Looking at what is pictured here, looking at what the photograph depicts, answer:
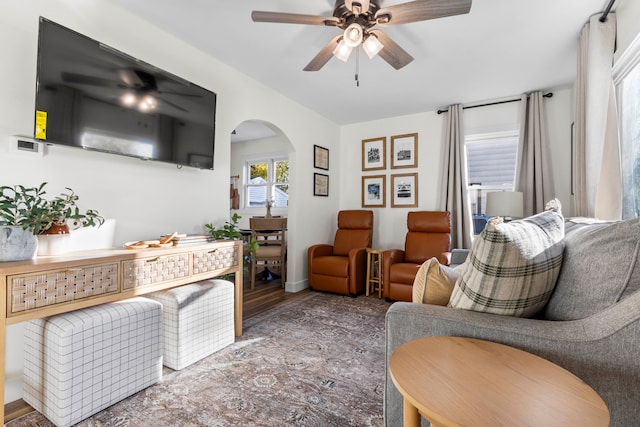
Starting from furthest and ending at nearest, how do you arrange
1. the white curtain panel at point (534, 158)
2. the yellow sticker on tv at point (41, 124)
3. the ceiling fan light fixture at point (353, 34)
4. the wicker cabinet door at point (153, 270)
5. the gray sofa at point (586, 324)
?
the white curtain panel at point (534, 158), the ceiling fan light fixture at point (353, 34), the wicker cabinet door at point (153, 270), the yellow sticker on tv at point (41, 124), the gray sofa at point (586, 324)

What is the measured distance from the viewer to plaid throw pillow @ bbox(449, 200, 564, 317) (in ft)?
3.39

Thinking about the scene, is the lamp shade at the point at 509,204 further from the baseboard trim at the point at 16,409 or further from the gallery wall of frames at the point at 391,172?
the baseboard trim at the point at 16,409

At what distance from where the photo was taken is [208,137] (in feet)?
8.62

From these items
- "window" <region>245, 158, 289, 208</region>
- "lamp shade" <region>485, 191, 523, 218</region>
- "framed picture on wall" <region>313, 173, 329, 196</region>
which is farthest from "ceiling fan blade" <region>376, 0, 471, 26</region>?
"window" <region>245, 158, 289, 208</region>

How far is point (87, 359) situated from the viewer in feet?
4.93

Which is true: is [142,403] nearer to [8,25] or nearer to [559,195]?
[8,25]

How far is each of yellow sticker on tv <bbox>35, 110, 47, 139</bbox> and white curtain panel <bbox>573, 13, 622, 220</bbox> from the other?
11.5ft

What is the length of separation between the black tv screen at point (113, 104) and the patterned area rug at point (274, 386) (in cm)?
152

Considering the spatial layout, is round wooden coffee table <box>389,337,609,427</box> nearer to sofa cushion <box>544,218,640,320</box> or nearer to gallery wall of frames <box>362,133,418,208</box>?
sofa cushion <box>544,218,640,320</box>

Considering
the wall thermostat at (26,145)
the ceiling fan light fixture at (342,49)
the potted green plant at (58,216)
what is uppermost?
the ceiling fan light fixture at (342,49)

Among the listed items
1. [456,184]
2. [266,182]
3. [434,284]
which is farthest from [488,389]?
[266,182]

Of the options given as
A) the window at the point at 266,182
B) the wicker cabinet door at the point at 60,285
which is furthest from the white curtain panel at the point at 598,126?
the window at the point at 266,182

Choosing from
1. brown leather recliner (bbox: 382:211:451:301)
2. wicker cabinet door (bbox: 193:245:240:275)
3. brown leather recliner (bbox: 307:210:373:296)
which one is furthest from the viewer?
brown leather recliner (bbox: 307:210:373:296)

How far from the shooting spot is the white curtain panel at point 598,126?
203cm
